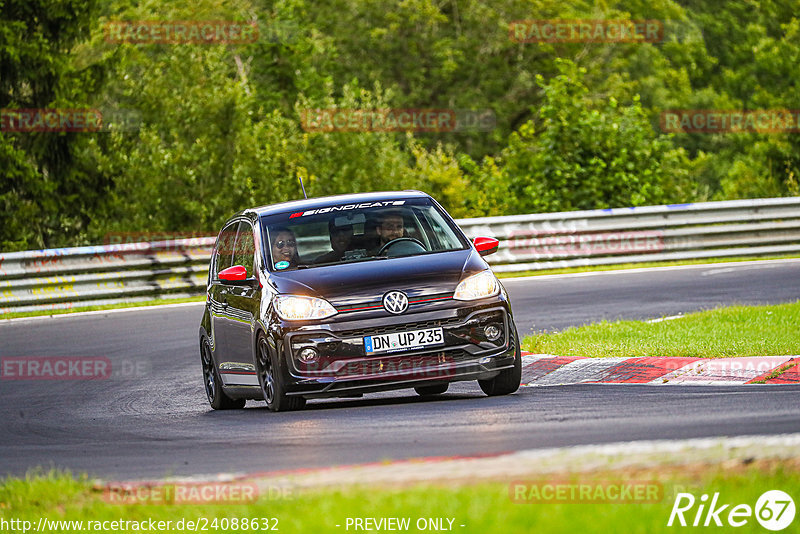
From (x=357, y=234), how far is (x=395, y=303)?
121 centimetres

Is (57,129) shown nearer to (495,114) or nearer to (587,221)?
(587,221)

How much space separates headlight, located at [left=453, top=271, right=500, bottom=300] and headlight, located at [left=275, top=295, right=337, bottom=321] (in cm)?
93

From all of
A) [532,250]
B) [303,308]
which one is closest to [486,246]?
[303,308]

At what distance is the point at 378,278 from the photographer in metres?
9.99

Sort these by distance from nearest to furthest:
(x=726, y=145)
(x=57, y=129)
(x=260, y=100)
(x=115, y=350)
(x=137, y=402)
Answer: (x=137, y=402) < (x=115, y=350) < (x=57, y=129) < (x=260, y=100) < (x=726, y=145)

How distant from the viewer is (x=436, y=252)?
1060 cm

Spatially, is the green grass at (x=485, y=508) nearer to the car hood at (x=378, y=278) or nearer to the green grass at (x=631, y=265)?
the car hood at (x=378, y=278)

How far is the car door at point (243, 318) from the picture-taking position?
10789 millimetres

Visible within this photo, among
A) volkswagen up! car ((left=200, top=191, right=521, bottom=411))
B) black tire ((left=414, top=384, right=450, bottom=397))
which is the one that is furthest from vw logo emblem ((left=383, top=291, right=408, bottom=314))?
black tire ((left=414, top=384, right=450, bottom=397))

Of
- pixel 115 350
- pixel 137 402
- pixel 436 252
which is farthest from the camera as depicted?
pixel 115 350

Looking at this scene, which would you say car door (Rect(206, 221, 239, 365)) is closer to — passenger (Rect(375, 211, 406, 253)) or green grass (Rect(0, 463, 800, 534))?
passenger (Rect(375, 211, 406, 253))

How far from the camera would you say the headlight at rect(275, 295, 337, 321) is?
988 cm

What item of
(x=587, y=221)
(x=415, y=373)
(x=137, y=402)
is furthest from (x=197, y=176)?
(x=415, y=373)

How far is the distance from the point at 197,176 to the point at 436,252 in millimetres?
21537
